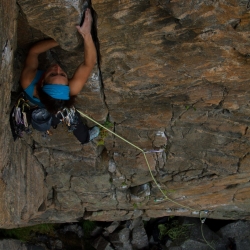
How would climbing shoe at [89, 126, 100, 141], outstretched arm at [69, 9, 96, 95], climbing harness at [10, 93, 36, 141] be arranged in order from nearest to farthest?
outstretched arm at [69, 9, 96, 95] < climbing harness at [10, 93, 36, 141] < climbing shoe at [89, 126, 100, 141]

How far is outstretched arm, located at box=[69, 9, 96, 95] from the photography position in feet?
13.6

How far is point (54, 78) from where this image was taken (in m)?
4.31

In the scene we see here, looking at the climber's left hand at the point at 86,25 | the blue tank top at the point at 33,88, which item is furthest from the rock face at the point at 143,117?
the blue tank top at the point at 33,88

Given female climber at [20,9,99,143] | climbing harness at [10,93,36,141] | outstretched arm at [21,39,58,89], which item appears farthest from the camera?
climbing harness at [10,93,36,141]

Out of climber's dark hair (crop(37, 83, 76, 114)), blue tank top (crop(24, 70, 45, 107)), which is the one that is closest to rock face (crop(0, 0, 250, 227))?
blue tank top (crop(24, 70, 45, 107))

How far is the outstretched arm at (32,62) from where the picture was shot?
4582 millimetres

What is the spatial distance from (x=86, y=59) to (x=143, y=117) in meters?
1.72

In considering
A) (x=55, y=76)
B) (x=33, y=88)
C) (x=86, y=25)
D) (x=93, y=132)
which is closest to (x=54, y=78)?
(x=55, y=76)

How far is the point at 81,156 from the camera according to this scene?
21.6 ft

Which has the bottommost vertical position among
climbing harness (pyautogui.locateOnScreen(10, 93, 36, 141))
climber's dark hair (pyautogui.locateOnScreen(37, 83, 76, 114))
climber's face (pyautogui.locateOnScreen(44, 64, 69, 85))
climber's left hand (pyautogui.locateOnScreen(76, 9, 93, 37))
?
climbing harness (pyautogui.locateOnScreen(10, 93, 36, 141))

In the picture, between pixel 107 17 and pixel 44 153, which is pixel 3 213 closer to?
pixel 44 153

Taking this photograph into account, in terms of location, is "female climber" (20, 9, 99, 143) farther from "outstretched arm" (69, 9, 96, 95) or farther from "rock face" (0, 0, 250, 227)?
"rock face" (0, 0, 250, 227)

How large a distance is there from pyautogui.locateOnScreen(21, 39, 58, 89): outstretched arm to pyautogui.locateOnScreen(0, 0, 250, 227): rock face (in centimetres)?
13

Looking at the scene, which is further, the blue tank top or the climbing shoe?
the climbing shoe
